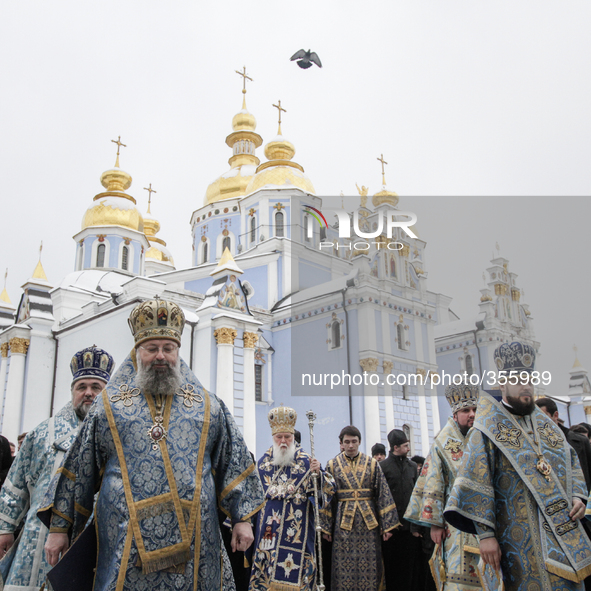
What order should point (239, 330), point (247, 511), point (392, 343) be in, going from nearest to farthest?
point (247, 511), point (239, 330), point (392, 343)

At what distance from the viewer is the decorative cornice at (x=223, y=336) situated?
14391 mm

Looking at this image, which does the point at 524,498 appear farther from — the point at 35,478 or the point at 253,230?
the point at 253,230

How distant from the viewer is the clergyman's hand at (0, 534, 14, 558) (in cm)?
387

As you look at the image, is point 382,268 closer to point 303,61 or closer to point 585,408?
point 303,61

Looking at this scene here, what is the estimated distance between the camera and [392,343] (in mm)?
20016

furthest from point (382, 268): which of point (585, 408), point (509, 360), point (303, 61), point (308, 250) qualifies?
point (509, 360)

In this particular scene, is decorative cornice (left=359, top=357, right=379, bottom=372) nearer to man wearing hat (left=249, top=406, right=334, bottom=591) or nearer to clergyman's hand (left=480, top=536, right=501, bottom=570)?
man wearing hat (left=249, top=406, right=334, bottom=591)

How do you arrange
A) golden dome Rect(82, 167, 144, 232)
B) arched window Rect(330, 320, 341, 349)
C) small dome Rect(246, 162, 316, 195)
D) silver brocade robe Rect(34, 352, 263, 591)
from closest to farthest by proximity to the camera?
silver brocade robe Rect(34, 352, 263, 591) < arched window Rect(330, 320, 341, 349) < golden dome Rect(82, 167, 144, 232) < small dome Rect(246, 162, 316, 195)

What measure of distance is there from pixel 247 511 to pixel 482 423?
137 cm

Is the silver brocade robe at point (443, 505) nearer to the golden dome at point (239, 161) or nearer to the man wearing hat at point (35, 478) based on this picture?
the man wearing hat at point (35, 478)

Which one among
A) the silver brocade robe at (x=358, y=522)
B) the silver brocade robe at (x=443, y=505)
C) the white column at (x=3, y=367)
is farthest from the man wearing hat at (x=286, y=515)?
the white column at (x=3, y=367)

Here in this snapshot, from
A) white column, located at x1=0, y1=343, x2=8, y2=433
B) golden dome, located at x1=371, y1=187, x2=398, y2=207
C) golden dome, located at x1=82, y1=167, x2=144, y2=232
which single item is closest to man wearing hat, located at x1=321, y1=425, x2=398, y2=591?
white column, located at x1=0, y1=343, x2=8, y2=433

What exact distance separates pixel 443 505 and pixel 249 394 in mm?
10229

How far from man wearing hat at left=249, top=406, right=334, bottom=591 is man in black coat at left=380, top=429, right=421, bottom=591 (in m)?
0.99
